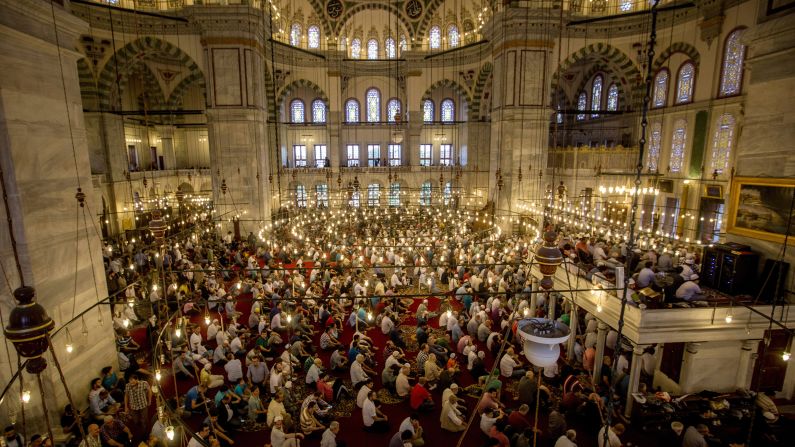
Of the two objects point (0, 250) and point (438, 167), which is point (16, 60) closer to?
point (0, 250)

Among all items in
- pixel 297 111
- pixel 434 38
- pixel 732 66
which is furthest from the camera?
pixel 297 111

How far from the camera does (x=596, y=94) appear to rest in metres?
21.3

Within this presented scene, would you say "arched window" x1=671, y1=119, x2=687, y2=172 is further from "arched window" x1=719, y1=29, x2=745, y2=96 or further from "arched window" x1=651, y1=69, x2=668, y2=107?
"arched window" x1=719, y1=29, x2=745, y2=96

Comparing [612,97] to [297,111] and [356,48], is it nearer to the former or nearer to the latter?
[356,48]

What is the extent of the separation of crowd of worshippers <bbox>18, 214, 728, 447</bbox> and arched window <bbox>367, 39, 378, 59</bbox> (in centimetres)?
1625

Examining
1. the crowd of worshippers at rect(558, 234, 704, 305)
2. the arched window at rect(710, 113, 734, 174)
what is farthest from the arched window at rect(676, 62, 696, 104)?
the crowd of worshippers at rect(558, 234, 704, 305)

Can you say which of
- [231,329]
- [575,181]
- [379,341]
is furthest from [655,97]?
[231,329]

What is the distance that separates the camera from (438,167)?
957 inches

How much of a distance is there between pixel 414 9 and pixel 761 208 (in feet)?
68.5

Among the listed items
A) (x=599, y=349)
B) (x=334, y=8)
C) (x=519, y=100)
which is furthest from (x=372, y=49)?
(x=599, y=349)

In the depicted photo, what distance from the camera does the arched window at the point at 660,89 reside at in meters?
16.7

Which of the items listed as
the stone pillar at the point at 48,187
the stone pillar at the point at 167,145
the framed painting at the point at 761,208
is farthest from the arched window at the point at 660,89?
the stone pillar at the point at 167,145

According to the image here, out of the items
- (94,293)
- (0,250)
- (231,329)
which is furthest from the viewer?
(231,329)

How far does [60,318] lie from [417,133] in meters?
20.3
